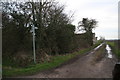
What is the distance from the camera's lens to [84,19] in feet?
106

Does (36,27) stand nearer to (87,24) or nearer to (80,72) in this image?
(80,72)

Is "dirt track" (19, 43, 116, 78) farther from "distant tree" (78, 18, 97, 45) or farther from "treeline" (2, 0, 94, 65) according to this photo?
"distant tree" (78, 18, 97, 45)

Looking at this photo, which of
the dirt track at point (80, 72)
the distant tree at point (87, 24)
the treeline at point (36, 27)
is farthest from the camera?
the distant tree at point (87, 24)

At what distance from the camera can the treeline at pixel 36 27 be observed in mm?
10688

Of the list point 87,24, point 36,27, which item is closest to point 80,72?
point 36,27

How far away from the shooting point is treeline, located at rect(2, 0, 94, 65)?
10688 millimetres

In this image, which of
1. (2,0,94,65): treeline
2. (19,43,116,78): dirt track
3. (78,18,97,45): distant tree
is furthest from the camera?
(78,18,97,45): distant tree

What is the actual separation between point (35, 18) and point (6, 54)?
4.63 meters

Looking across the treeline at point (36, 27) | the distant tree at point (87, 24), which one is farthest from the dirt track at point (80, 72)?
the distant tree at point (87, 24)

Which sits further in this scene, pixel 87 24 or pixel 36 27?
pixel 87 24

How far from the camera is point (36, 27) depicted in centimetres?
→ 1035

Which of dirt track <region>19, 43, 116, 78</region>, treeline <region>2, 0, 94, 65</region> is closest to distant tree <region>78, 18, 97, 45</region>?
treeline <region>2, 0, 94, 65</region>

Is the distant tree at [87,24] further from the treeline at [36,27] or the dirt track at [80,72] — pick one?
the dirt track at [80,72]

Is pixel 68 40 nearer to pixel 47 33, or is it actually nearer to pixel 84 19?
pixel 47 33
